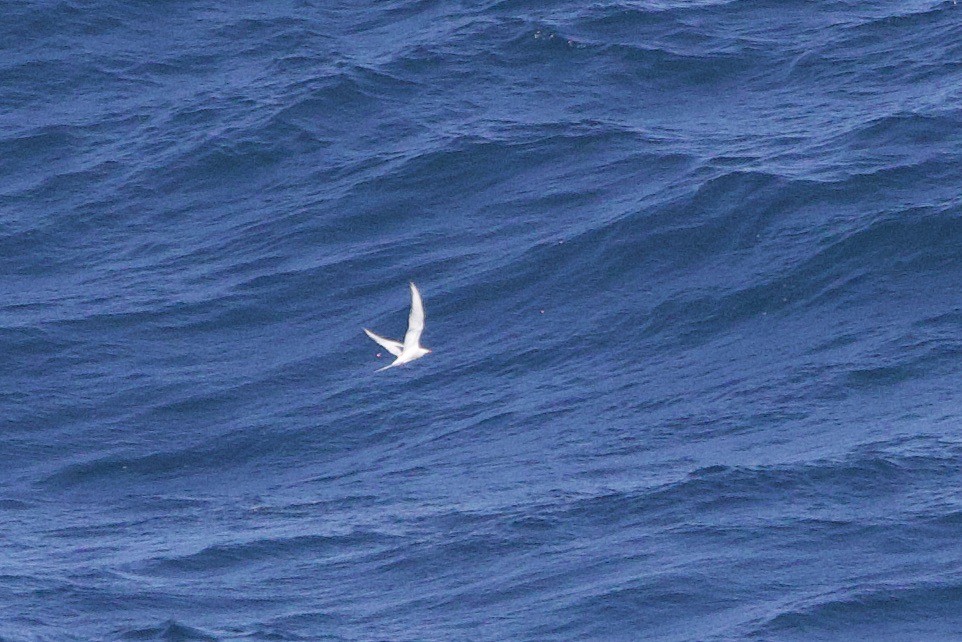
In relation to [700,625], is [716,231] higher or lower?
higher

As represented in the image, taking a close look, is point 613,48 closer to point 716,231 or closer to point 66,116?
point 716,231

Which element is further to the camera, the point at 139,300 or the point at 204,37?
the point at 204,37

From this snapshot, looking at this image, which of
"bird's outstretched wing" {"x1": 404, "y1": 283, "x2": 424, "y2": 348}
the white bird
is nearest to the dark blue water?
the white bird

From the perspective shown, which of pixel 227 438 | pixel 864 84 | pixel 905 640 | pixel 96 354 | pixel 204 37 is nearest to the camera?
pixel 905 640

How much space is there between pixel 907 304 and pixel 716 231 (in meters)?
5.62

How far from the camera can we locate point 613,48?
227ft

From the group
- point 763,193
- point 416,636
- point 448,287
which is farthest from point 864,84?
point 416,636

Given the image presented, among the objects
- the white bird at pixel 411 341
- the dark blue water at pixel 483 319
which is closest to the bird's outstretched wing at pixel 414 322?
the white bird at pixel 411 341

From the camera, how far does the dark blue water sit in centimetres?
4931

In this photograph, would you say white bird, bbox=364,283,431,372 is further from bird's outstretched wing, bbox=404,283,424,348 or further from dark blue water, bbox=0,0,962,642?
dark blue water, bbox=0,0,962,642

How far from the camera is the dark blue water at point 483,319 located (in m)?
49.3

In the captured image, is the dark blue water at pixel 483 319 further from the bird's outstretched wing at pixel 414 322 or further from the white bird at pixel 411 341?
the bird's outstretched wing at pixel 414 322

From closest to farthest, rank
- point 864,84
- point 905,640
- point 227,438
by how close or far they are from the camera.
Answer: point 905,640
point 227,438
point 864,84

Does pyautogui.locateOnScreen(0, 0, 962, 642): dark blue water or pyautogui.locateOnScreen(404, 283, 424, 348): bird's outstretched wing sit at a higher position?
pyautogui.locateOnScreen(404, 283, 424, 348): bird's outstretched wing
